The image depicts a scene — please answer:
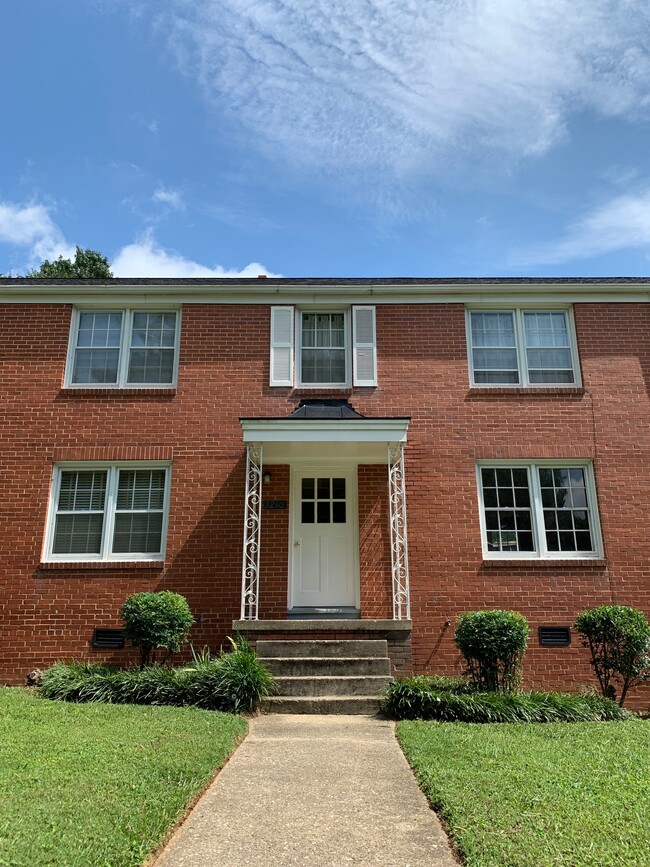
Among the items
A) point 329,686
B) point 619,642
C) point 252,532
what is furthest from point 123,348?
point 619,642

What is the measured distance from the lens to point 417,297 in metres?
11.0

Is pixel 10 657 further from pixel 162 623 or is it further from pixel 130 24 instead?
Result: pixel 130 24

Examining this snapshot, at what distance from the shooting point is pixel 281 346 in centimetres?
1079

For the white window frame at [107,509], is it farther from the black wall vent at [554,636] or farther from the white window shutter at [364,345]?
the black wall vent at [554,636]

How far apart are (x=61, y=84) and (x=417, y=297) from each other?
6.38 metres

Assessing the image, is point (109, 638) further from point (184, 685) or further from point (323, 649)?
point (323, 649)

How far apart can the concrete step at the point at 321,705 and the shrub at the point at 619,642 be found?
10.1 ft

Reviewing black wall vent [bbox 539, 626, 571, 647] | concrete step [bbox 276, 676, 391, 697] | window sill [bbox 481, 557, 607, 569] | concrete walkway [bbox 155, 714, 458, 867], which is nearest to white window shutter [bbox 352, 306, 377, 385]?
window sill [bbox 481, 557, 607, 569]

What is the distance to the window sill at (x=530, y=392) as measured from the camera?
415 inches

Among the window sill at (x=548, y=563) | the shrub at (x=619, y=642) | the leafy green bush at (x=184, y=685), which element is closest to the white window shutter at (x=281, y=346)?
the window sill at (x=548, y=563)

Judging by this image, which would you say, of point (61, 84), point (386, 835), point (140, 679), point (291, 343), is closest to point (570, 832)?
point (386, 835)

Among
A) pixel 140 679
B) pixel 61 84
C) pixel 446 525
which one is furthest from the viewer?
pixel 446 525

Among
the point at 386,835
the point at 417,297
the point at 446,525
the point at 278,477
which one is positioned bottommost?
the point at 386,835

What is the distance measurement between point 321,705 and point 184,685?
65.1 inches
